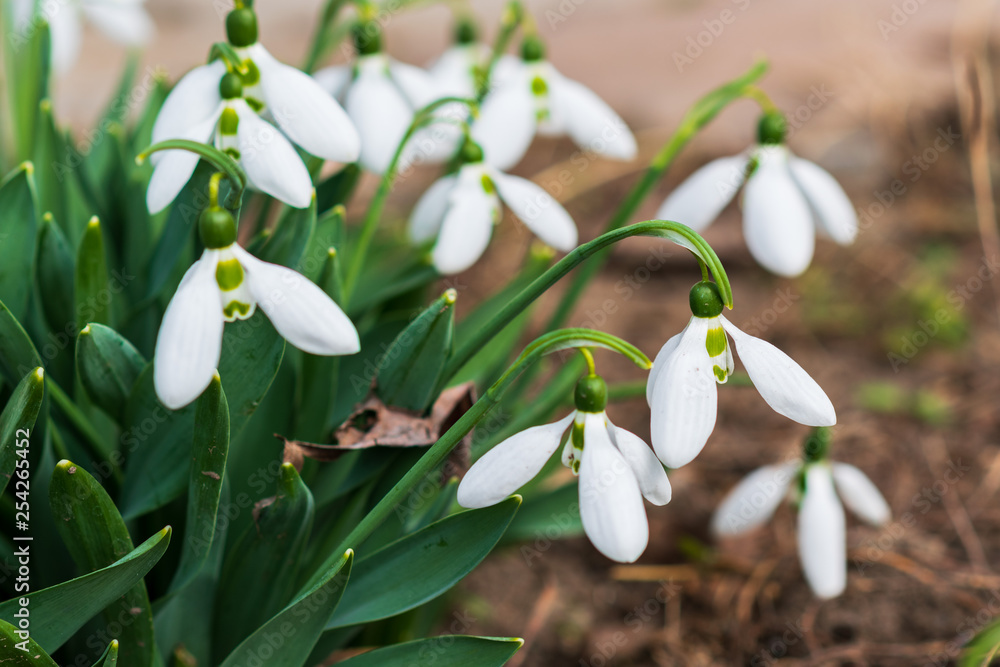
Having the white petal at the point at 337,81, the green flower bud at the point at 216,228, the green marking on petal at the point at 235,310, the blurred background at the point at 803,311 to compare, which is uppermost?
the green flower bud at the point at 216,228

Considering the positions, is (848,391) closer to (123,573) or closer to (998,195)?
(998,195)

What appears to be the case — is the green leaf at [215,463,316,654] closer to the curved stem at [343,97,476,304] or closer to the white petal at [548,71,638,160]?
the curved stem at [343,97,476,304]

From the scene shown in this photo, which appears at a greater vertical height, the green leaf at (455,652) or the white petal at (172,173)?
the white petal at (172,173)

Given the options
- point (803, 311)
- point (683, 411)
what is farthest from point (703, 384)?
point (803, 311)

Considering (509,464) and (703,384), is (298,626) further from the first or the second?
(703,384)

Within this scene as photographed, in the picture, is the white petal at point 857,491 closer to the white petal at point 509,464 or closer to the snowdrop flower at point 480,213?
the snowdrop flower at point 480,213

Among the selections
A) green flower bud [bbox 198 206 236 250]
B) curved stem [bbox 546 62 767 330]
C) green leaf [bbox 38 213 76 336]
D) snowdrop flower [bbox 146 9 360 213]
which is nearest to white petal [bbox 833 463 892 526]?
curved stem [bbox 546 62 767 330]

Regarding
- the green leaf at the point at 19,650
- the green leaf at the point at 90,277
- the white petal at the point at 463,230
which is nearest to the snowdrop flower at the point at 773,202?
the white petal at the point at 463,230

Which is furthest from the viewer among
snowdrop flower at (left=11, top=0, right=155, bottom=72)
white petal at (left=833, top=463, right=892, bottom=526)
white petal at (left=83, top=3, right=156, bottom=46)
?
white petal at (left=83, top=3, right=156, bottom=46)
